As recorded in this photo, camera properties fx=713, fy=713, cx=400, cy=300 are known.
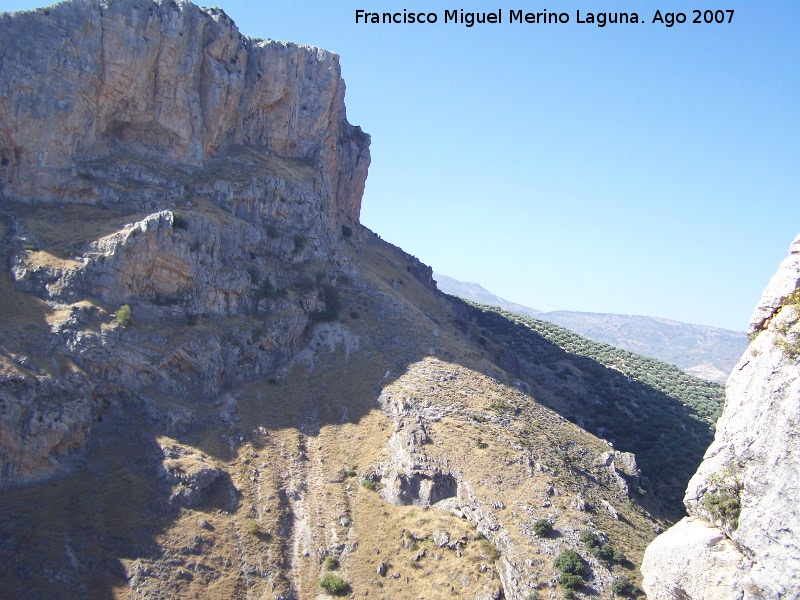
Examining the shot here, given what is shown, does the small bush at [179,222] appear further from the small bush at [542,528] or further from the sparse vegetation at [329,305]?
the small bush at [542,528]

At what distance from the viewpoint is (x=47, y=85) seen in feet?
187

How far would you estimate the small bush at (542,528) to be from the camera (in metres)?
44.4

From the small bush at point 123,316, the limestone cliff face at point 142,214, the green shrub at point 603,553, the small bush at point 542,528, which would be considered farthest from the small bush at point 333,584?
the small bush at point 123,316

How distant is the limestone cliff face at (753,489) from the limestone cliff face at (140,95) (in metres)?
48.4

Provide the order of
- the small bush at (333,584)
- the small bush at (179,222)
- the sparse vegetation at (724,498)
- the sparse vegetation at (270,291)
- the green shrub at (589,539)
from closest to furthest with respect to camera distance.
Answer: the sparse vegetation at (724,498) → the small bush at (333,584) → the green shrub at (589,539) → the small bush at (179,222) → the sparse vegetation at (270,291)

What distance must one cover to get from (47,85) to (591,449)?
51.9 metres

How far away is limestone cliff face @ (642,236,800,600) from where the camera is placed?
23688 millimetres

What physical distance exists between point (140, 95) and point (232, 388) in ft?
88.5

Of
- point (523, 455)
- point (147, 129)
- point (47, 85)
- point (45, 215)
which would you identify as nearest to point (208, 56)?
point (147, 129)

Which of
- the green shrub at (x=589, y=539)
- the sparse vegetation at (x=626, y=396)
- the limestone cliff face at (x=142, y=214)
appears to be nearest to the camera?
the green shrub at (x=589, y=539)

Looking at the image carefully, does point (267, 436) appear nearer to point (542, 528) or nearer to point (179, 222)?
point (179, 222)

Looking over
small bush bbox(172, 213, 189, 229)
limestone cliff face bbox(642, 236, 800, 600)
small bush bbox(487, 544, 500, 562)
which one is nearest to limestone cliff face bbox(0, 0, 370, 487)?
small bush bbox(172, 213, 189, 229)

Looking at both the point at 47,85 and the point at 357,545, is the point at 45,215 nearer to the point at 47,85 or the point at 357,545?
the point at 47,85

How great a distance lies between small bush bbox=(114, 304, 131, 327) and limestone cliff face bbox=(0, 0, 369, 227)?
1143cm
